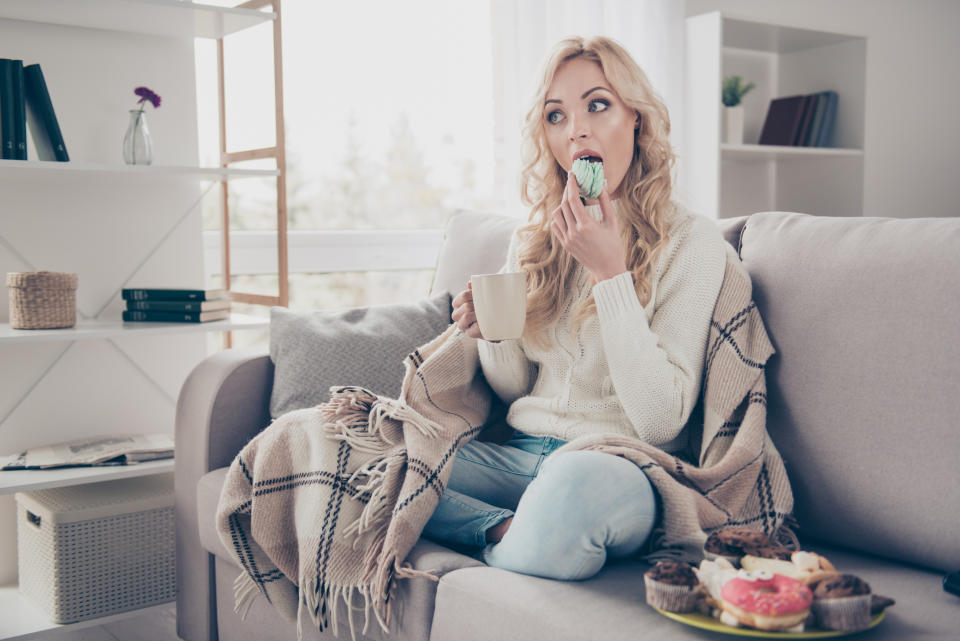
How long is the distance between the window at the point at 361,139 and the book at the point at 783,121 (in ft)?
3.64

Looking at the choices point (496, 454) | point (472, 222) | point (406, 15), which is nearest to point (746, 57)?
point (406, 15)

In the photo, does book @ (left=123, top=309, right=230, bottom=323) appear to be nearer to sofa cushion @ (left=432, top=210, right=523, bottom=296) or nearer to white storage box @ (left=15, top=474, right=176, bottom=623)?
white storage box @ (left=15, top=474, right=176, bottom=623)

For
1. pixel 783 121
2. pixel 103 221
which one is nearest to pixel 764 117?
pixel 783 121

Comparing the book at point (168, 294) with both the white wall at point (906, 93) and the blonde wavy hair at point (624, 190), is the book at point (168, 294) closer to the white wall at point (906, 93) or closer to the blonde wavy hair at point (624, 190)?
the blonde wavy hair at point (624, 190)

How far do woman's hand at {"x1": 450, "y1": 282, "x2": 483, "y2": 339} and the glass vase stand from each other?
1.08 meters

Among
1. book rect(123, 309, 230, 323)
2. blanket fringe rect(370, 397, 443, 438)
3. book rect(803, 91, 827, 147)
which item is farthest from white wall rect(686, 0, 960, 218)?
blanket fringe rect(370, 397, 443, 438)

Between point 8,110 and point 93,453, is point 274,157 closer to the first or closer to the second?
point 8,110

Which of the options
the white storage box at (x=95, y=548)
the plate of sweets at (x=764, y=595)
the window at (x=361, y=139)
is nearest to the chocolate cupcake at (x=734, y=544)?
the plate of sweets at (x=764, y=595)

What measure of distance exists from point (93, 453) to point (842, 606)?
5.71 ft

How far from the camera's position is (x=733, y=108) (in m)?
3.21

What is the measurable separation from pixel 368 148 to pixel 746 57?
1598 mm

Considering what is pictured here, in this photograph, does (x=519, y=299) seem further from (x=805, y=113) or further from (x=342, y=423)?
(x=805, y=113)

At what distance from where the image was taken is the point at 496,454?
151cm

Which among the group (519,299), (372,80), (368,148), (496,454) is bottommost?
(496,454)
